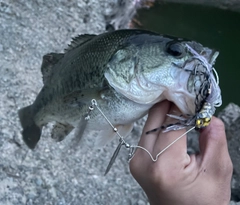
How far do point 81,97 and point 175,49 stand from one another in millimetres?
400

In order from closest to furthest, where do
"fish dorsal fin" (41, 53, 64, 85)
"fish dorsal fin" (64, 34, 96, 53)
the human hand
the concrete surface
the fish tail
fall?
1. the human hand
2. "fish dorsal fin" (64, 34, 96, 53)
3. "fish dorsal fin" (41, 53, 64, 85)
4. the fish tail
5. the concrete surface

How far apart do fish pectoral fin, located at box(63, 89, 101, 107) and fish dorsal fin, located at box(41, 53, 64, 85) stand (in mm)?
193

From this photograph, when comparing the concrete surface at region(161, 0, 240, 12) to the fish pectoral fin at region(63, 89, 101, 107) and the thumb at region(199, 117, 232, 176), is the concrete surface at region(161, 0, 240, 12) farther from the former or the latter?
the thumb at region(199, 117, 232, 176)

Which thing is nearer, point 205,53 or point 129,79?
point 205,53

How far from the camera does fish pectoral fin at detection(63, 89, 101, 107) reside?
5.31 ft

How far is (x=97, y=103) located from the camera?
1606 millimetres

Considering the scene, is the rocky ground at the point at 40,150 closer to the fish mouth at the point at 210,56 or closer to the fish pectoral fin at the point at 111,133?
the fish pectoral fin at the point at 111,133

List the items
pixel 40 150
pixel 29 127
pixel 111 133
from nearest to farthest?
pixel 111 133 → pixel 29 127 → pixel 40 150

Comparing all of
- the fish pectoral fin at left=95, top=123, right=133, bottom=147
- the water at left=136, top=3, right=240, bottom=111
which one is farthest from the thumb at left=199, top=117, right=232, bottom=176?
the water at left=136, top=3, right=240, bottom=111

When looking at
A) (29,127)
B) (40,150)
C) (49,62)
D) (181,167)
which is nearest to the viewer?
(181,167)

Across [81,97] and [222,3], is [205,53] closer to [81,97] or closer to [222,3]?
[81,97]

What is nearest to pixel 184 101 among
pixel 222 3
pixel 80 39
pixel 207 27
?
pixel 80 39

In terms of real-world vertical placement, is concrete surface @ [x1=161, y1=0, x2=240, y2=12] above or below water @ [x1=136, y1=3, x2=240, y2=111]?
above

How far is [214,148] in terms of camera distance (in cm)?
139
